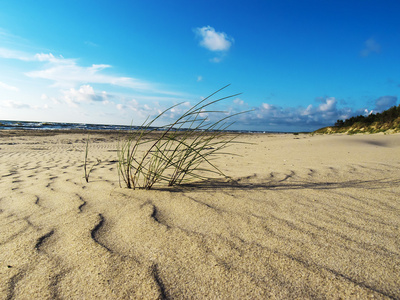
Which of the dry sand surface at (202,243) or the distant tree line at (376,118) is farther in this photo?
the distant tree line at (376,118)

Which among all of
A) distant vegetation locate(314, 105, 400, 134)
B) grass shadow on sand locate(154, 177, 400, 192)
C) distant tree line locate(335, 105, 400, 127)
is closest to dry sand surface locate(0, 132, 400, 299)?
grass shadow on sand locate(154, 177, 400, 192)

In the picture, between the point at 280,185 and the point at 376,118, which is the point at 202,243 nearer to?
the point at 280,185

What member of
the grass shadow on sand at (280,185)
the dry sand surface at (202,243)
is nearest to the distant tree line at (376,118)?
the grass shadow on sand at (280,185)

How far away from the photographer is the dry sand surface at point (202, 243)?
90 centimetres

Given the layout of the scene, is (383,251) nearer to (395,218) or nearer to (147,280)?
(395,218)

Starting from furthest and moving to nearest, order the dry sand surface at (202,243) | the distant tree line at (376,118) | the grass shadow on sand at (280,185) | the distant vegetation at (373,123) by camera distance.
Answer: the distant tree line at (376,118) → the distant vegetation at (373,123) → the grass shadow on sand at (280,185) → the dry sand surface at (202,243)

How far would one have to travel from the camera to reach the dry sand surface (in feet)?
2.95

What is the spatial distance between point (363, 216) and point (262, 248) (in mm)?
767

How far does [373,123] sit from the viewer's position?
39.7 ft

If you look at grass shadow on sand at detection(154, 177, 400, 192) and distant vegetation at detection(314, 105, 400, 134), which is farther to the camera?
distant vegetation at detection(314, 105, 400, 134)

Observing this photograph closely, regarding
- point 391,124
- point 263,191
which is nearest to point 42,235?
point 263,191

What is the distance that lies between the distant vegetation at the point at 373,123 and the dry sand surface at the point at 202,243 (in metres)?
10.3

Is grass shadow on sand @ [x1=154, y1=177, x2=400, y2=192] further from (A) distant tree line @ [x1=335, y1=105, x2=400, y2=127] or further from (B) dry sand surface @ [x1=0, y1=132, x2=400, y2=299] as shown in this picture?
(A) distant tree line @ [x1=335, y1=105, x2=400, y2=127]

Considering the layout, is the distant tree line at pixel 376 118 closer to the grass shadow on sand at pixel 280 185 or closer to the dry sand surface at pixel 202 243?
the grass shadow on sand at pixel 280 185
